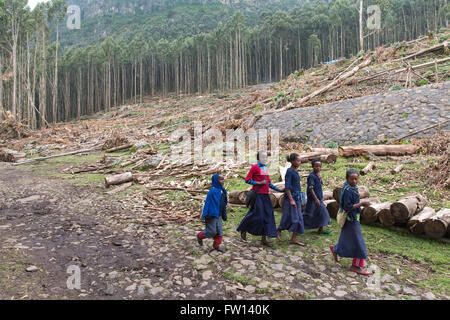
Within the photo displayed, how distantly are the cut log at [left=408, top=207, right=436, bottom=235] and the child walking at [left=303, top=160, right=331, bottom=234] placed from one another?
4.25 feet

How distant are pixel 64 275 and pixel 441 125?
470 inches

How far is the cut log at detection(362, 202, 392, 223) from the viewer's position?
4932 mm

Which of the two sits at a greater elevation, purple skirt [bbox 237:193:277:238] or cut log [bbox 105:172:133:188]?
cut log [bbox 105:172:133:188]

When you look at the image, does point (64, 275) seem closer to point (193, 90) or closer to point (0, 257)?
point (0, 257)

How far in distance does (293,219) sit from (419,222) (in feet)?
6.58

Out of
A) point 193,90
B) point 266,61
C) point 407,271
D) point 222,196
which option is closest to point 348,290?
point 407,271

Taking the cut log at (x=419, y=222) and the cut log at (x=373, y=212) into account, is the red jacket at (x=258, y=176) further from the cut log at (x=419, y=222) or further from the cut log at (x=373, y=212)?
the cut log at (x=419, y=222)

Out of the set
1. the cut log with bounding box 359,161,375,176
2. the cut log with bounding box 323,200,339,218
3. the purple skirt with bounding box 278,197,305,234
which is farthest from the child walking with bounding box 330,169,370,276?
the cut log with bounding box 359,161,375,176

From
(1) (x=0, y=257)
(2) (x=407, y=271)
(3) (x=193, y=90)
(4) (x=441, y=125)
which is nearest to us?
(2) (x=407, y=271)

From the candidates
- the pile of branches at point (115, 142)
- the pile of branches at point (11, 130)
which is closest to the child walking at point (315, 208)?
the pile of branches at point (115, 142)

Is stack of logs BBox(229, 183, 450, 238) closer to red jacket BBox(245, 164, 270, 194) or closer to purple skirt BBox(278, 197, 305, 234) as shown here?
purple skirt BBox(278, 197, 305, 234)

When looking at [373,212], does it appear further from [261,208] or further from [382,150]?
[382,150]

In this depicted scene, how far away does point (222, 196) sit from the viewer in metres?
4.44
